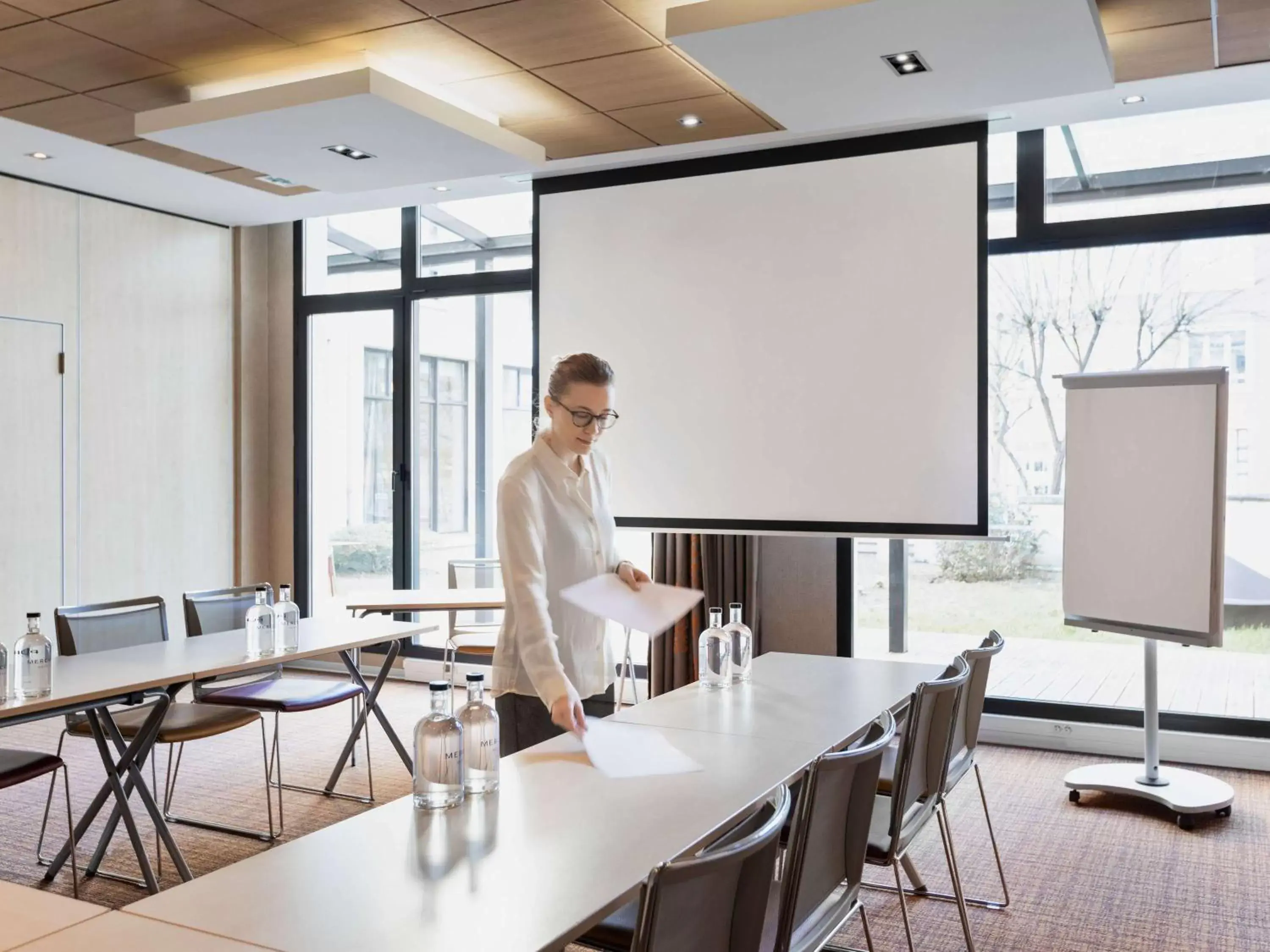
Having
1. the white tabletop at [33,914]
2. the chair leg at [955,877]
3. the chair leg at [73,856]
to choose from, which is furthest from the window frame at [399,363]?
the white tabletop at [33,914]

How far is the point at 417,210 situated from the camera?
732 cm

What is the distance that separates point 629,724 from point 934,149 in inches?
136

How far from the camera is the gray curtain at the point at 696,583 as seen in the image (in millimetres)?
5945

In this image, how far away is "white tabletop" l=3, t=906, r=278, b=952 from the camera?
1533mm

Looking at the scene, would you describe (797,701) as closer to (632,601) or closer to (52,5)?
(632,601)

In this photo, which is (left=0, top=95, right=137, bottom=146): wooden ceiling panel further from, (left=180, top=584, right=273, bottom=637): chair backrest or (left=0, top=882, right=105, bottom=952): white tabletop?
(left=0, top=882, right=105, bottom=952): white tabletop

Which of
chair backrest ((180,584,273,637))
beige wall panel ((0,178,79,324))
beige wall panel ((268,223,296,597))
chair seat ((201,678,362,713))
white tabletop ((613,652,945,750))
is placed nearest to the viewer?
white tabletop ((613,652,945,750))

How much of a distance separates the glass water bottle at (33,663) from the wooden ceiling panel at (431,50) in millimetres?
2289

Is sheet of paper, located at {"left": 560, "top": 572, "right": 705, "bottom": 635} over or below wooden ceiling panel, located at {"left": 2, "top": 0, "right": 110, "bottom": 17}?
below

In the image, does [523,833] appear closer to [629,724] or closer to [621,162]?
[629,724]

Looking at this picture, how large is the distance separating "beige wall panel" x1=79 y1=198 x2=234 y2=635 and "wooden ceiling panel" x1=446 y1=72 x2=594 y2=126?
3.32 m

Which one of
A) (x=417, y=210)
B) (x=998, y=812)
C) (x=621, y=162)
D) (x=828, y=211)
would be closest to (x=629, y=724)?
(x=998, y=812)

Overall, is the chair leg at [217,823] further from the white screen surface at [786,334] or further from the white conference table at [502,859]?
the white screen surface at [786,334]

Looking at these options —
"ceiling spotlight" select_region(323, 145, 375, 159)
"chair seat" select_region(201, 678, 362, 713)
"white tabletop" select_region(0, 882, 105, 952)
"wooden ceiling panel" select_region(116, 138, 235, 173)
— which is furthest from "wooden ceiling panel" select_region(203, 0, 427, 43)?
"white tabletop" select_region(0, 882, 105, 952)
